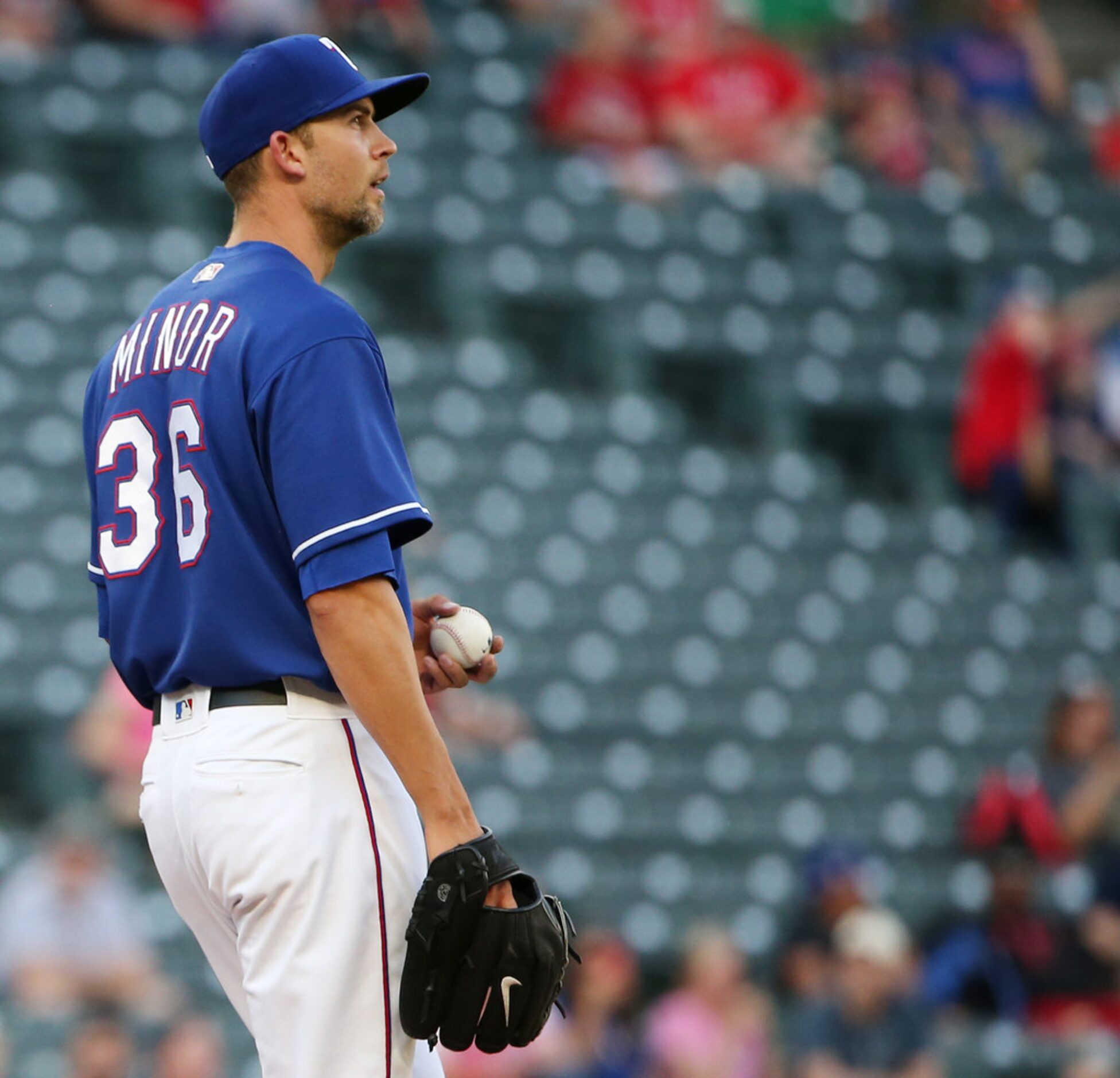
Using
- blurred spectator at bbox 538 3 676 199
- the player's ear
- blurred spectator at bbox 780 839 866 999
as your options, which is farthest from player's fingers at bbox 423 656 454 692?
blurred spectator at bbox 538 3 676 199

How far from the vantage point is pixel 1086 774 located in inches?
320

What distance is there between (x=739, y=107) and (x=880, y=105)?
98 cm

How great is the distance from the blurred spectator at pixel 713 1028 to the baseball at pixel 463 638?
14.7 ft

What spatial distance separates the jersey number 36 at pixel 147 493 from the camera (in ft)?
7.18

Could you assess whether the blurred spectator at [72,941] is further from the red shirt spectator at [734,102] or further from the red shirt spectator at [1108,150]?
the red shirt spectator at [1108,150]

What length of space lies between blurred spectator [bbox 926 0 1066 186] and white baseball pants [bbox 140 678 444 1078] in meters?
8.96

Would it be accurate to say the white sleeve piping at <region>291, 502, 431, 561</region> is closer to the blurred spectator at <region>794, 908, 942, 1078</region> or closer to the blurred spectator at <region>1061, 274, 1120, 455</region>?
the blurred spectator at <region>794, 908, 942, 1078</region>

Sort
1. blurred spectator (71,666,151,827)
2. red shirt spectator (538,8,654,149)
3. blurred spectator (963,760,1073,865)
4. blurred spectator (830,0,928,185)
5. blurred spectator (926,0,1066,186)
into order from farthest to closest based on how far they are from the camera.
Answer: blurred spectator (926,0,1066,186), blurred spectator (830,0,928,185), red shirt spectator (538,8,654,149), blurred spectator (963,760,1073,865), blurred spectator (71,666,151,827)

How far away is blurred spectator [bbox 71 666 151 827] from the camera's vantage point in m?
6.50

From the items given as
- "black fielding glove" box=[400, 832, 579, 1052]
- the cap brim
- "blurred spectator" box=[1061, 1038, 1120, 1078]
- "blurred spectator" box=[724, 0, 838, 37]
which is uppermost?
"blurred spectator" box=[724, 0, 838, 37]

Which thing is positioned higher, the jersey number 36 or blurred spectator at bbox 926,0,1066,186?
blurred spectator at bbox 926,0,1066,186

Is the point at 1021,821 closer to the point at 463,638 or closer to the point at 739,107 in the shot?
the point at 739,107

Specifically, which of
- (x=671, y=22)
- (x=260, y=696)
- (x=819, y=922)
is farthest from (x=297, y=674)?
(x=671, y=22)

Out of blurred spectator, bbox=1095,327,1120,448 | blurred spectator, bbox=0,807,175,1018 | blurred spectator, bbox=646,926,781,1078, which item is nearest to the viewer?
blurred spectator, bbox=0,807,175,1018
